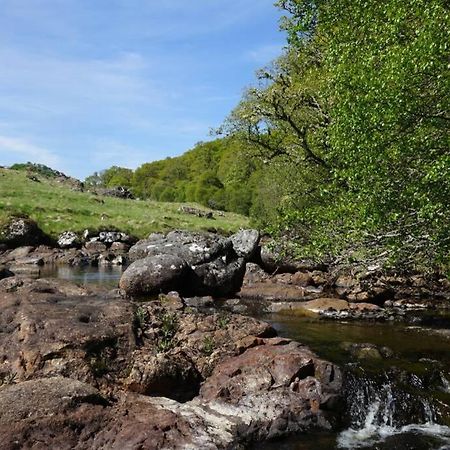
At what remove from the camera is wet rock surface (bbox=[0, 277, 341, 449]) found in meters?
9.19

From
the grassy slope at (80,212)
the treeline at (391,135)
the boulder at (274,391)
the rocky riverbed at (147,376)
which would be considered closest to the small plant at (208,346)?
the rocky riverbed at (147,376)

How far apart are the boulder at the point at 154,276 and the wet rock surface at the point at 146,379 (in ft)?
26.8

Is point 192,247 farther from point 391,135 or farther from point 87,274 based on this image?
point 391,135

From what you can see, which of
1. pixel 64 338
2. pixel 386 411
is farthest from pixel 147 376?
pixel 386 411

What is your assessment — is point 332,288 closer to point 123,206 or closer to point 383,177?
point 383,177

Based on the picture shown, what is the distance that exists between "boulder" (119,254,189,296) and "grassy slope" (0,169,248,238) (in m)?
23.0

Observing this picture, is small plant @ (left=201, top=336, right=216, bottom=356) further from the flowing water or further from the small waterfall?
the small waterfall

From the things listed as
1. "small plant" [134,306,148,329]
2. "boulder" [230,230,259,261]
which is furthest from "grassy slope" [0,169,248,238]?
"small plant" [134,306,148,329]

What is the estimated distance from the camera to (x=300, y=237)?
65.3ft

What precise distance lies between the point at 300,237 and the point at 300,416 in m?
9.73

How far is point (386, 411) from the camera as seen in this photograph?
1196 centimetres

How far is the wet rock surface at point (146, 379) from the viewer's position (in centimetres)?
919

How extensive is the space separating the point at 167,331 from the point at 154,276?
955 cm

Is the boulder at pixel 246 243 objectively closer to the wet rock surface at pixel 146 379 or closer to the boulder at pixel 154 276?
the boulder at pixel 154 276
